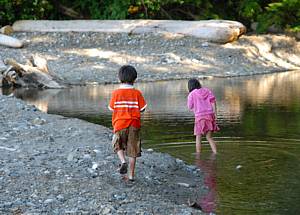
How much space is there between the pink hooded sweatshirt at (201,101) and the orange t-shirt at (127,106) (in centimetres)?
270

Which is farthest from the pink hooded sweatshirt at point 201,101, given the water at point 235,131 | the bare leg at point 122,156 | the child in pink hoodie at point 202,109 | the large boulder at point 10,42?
the large boulder at point 10,42

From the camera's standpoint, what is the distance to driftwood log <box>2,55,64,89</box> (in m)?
21.0

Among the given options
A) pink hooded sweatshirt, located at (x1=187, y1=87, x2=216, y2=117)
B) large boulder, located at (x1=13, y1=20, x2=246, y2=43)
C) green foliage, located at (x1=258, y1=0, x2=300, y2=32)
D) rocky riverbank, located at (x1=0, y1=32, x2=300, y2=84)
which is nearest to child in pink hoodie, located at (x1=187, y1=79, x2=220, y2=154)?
pink hooded sweatshirt, located at (x1=187, y1=87, x2=216, y2=117)

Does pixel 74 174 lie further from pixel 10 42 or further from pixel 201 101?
pixel 10 42

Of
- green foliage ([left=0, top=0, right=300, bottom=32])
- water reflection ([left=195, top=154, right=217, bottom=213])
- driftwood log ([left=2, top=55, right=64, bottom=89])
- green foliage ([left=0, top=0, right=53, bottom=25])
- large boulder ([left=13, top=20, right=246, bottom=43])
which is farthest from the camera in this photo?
green foliage ([left=0, top=0, right=53, bottom=25])

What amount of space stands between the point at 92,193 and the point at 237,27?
2196cm

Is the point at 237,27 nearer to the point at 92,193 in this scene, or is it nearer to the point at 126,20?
the point at 126,20

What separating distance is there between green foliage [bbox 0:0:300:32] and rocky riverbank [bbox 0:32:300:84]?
43.2 inches

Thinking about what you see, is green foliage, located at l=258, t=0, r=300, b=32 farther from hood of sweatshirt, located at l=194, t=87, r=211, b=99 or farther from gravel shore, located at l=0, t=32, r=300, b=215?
hood of sweatshirt, located at l=194, t=87, r=211, b=99

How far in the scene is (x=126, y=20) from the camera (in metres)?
30.3

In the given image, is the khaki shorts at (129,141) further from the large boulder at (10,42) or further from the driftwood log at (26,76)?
the large boulder at (10,42)

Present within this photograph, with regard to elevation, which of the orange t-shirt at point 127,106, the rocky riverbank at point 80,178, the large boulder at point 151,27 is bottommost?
the large boulder at point 151,27

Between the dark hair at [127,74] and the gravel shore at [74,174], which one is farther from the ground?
the dark hair at [127,74]

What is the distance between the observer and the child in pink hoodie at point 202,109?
1101 centimetres
